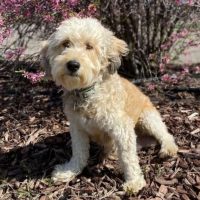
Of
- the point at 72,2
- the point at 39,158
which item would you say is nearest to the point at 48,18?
the point at 72,2

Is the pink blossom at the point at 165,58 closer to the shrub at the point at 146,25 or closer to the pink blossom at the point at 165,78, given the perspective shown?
the shrub at the point at 146,25

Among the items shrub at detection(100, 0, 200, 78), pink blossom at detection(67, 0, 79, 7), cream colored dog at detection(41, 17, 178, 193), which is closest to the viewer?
cream colored dog at detection(41, 17, 178, 193)

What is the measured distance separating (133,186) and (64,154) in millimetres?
1021

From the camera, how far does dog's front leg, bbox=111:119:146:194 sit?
460cm

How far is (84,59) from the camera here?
4.32 metres

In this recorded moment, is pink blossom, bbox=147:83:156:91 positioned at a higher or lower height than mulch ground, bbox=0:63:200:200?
higher

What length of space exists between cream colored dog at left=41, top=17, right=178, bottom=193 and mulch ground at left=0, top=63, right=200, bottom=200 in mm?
147

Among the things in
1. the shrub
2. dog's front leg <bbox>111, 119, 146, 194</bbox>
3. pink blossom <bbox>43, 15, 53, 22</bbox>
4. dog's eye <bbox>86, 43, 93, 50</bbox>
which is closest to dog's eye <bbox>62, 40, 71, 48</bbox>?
dog's eye <bbox>86, 43, 93, 50</bbox>

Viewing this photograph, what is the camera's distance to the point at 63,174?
16.0ft

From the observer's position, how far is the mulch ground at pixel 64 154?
470cm

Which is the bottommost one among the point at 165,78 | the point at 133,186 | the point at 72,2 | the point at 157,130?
the point at 133,186

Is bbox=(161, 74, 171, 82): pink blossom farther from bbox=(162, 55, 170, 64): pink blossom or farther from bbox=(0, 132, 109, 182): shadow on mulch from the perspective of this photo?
bbox=(0, 132, 109, 182): shadow on mulch

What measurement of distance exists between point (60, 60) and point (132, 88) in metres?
0.99

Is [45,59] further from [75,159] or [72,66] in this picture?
[75,159]
